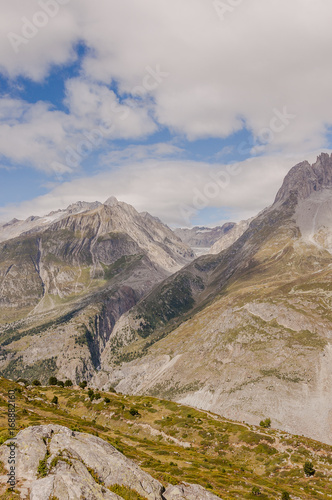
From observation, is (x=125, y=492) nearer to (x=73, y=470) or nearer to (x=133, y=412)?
(x=73, y=470)

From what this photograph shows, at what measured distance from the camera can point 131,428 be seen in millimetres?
82500

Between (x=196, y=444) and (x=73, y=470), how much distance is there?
64297 mm

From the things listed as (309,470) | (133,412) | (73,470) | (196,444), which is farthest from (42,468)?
(133,412)

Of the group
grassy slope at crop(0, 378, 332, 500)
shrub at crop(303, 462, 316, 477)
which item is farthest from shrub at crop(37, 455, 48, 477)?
shrub at crop(303, 462, 316, 477)

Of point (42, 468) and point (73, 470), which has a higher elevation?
point (42, 468)

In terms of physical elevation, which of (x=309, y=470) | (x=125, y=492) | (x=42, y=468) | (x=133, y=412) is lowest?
(x=309, y=470)

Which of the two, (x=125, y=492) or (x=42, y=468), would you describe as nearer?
(x=42, y=468)

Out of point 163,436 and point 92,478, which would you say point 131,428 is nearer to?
point 163,436

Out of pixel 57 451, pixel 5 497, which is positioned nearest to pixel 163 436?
pixel 57 451

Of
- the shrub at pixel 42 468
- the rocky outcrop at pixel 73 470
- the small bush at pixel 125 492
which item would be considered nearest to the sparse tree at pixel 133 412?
the rocky outcrop at pixel 73 470

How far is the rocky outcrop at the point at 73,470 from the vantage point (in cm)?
2264

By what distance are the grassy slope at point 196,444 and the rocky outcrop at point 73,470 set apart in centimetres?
571

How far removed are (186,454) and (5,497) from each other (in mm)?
53722

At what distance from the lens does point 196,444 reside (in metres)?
77.3
